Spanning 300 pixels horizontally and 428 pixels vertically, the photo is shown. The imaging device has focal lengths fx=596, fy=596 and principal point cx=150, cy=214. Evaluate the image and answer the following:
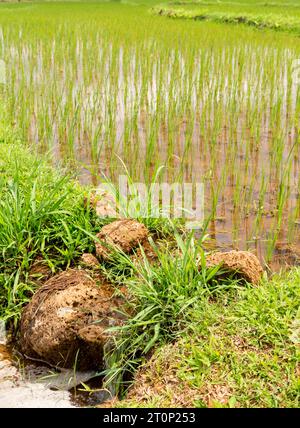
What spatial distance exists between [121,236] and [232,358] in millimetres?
865

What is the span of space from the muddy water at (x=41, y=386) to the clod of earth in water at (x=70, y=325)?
49mm

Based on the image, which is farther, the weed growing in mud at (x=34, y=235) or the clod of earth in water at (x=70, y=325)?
the weed growing in mud at (x=34, y=235)

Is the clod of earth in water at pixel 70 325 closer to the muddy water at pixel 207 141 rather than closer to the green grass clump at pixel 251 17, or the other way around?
the muddy water at pixel 207 141

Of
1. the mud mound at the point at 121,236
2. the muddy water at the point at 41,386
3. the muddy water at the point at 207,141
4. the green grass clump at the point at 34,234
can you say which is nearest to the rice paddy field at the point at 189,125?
the muddy water at the point at 207,141

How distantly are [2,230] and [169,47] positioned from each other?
19.4 ft

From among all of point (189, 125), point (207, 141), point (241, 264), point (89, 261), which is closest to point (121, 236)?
point (89, 261)

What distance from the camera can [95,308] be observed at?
2486 mm

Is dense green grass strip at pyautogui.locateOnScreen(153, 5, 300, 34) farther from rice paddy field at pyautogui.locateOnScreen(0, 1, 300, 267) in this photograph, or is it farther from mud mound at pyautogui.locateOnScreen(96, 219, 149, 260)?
mud mound at pyautogui.locateOnScreen(96, 219, 149, 260)

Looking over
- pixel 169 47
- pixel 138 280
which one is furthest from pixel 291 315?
pixel 169 47

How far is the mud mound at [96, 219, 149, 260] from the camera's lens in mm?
2762

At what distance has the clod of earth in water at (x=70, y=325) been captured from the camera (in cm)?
241

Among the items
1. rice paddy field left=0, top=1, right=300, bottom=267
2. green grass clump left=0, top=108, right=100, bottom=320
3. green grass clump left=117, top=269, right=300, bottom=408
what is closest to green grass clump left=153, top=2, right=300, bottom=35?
rice paddy field left=0, top=1, right=300, bottom=267

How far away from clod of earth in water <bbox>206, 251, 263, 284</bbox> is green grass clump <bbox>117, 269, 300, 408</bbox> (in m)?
0.11
